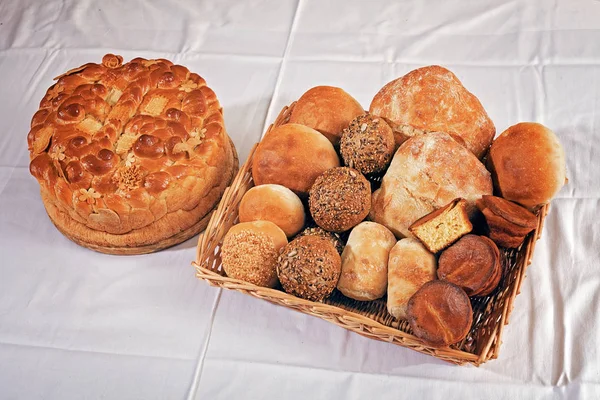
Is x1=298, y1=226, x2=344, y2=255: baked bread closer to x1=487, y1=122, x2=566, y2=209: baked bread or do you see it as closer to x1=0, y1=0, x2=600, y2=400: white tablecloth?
x1=0, y1=0, x2=600, y2=400: white tablecloth

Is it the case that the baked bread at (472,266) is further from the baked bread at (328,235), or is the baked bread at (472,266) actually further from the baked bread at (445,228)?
the baked bread at (328,235)

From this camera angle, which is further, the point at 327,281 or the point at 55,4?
the point at 55,4

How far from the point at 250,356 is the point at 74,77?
100cm

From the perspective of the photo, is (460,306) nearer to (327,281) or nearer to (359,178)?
(327,281)

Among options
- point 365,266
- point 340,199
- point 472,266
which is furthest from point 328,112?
point 472,266

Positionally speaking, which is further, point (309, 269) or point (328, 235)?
point (328, 235)

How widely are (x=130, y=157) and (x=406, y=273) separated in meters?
0.79

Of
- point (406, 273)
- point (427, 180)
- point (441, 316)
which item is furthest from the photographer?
point (427, 180)

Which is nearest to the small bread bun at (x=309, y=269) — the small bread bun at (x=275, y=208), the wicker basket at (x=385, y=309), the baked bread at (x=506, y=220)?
the wicker basket at (x=385, y=309)

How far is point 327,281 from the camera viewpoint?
4.50 feet

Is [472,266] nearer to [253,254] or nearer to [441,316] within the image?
[441,316]

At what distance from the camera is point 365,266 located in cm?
142

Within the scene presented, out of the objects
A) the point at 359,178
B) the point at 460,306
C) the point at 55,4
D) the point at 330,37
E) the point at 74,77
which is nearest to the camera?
the point at 460,306

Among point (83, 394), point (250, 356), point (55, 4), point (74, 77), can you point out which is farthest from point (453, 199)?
point (55, 4)
